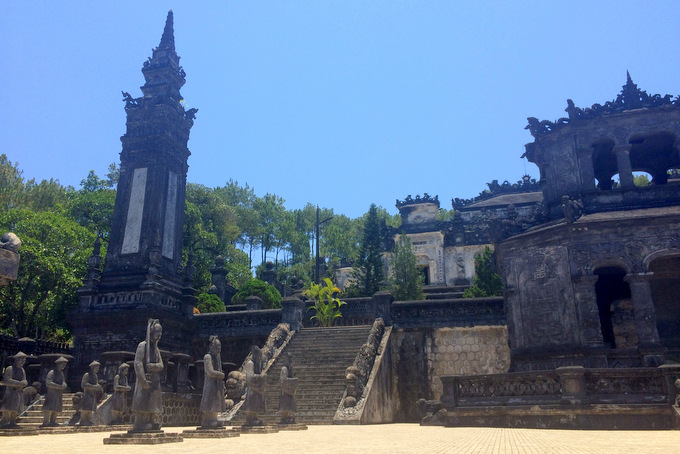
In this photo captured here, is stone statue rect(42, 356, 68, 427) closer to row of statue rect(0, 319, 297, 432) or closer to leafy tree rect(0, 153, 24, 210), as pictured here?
row of statue rect(0, 319, 297, 432)

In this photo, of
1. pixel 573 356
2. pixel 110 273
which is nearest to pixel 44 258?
pixel 110 273

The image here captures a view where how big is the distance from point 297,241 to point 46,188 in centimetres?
2601

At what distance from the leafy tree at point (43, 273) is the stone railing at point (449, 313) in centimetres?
1604

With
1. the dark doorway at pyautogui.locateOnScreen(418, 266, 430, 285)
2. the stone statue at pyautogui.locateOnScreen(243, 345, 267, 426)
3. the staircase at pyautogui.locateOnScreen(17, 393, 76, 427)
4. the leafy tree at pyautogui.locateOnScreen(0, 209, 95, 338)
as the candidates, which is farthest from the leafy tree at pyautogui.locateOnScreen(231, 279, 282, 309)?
the dark doorway at pyautogui.locateOnScreen(418, 266, 430, 285)

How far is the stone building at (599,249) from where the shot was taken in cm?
1524

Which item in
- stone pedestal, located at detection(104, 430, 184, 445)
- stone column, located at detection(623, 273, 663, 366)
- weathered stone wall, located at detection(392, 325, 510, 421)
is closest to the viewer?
stone pedestal, located at detection(104, 430, 184, 445)

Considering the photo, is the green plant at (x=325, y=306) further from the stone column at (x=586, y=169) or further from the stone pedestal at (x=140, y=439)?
the stone pedestal at (x=140, y=439)

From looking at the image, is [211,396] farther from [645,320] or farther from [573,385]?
[645,320]

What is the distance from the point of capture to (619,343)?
18875mm

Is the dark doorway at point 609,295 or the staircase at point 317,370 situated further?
the dark doorway at point 609,295

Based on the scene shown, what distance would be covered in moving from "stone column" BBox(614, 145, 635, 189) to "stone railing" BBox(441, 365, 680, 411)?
8.30m

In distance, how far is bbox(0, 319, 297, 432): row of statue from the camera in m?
9.67

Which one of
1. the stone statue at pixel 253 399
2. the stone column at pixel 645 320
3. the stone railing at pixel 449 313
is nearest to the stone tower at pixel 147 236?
the stone railing at pixel 449 313

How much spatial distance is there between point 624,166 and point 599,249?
12.5ft
